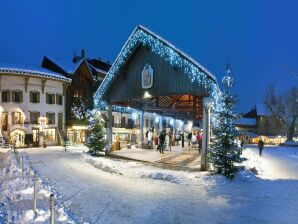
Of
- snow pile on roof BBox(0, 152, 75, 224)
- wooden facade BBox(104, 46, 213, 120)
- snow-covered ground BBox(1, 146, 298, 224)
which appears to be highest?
wooden facade BBox(104, 46, 213, 120)

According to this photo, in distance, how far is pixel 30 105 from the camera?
4022 centimetres

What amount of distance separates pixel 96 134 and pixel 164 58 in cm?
895

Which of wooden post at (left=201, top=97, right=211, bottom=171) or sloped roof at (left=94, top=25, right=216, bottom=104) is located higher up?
sloped roof at (left=94, top=25, right=216, bottom=104)

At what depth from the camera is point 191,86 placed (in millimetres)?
16594

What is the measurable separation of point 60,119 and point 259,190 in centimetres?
3736

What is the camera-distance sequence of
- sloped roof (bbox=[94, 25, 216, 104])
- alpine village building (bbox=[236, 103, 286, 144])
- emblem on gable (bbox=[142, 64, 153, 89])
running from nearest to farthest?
sloped roof (bbox=[94, 25, 216, 104]) < emblem on gable (bbox=[142, 64, 153, 89]) < alpine village building (bbox=[236, 103, 286, 144])

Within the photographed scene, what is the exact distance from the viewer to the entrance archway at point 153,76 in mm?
16094

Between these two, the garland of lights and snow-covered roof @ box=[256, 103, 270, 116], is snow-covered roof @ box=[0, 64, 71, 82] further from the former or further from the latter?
snow-covered roof @ box=[256, 103, 270, 116]

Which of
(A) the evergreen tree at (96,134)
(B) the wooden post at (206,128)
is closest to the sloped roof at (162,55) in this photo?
(B) the wooden post at (206,128)

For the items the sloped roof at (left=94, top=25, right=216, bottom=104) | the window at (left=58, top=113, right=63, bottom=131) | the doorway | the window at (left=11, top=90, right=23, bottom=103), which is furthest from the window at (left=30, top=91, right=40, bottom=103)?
the sloped roof at (left=94, top=25, right=216, bottom=104)

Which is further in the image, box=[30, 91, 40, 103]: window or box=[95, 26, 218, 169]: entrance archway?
box=[30, 91, 40, 103]: window

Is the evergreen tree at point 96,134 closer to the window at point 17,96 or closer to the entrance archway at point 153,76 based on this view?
the entrance archway at point 153,76

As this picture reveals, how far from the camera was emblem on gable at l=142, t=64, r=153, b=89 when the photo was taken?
18.7m

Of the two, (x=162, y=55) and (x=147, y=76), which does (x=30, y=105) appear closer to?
(x=147, y=76)
